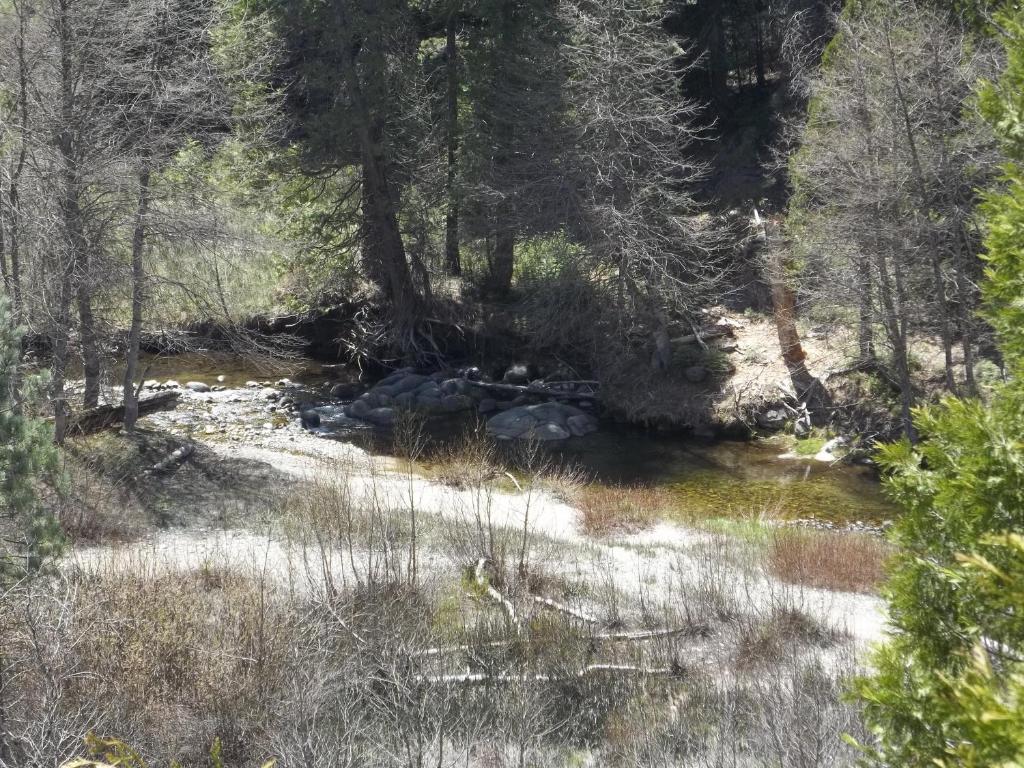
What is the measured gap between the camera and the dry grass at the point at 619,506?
43.3 ft

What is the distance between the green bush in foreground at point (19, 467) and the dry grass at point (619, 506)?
817 cm

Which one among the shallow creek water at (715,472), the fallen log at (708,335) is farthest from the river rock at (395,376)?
the fallen log at (708,335)

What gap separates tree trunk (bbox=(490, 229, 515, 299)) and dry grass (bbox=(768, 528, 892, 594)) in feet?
48.0

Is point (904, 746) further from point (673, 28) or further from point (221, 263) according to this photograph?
point (673, 28)

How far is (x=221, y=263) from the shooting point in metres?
17.6

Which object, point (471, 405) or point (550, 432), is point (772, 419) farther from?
point (471, 405)

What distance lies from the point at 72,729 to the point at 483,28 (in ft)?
70.3

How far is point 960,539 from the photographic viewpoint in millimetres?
3703

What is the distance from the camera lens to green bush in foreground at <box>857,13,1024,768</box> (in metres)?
3.39

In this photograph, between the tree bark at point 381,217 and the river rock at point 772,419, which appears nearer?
the river rock at point 772,419

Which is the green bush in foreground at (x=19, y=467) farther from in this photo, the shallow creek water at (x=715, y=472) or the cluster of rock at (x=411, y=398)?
the cluster of rock at (x=411, y=398)

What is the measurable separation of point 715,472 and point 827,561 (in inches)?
283

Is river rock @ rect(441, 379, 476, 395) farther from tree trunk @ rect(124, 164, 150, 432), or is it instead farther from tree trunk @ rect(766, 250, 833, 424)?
tree trunk @ rect(124, 164, 150, 432)

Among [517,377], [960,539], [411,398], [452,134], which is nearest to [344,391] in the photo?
[411,398]
